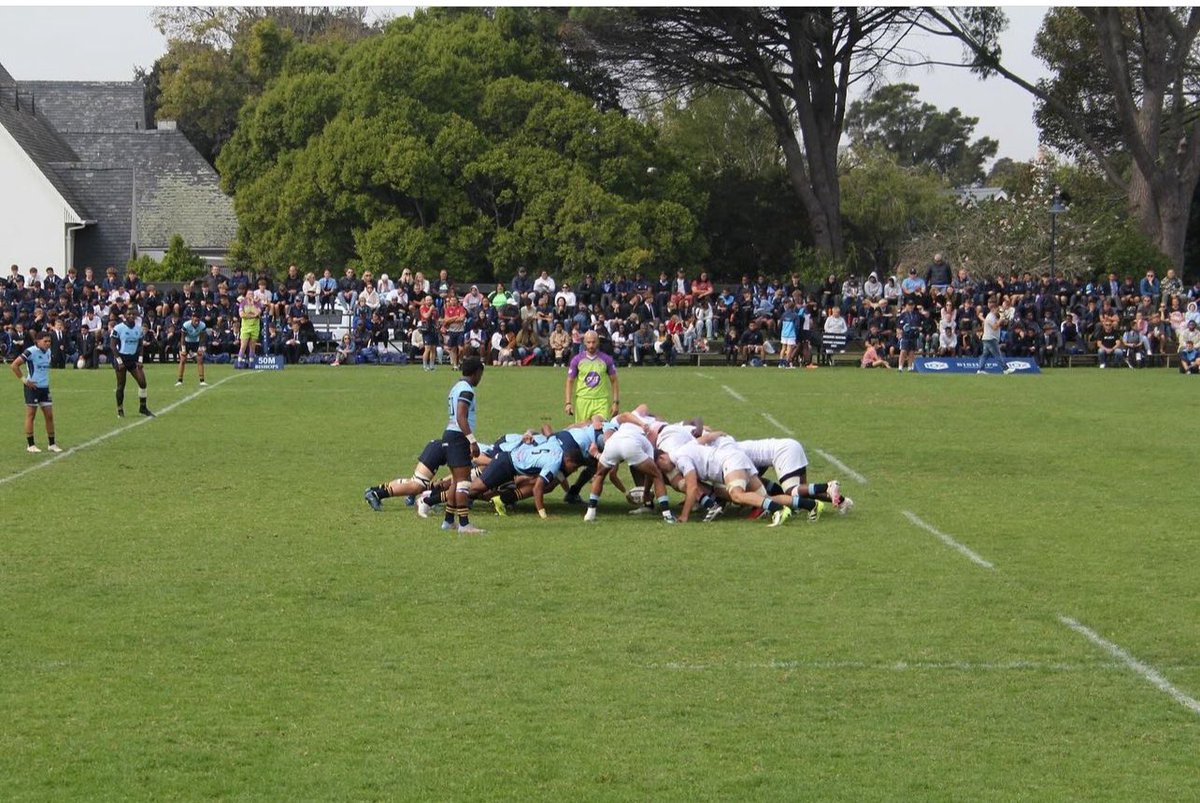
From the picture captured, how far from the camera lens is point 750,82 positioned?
2050 inches

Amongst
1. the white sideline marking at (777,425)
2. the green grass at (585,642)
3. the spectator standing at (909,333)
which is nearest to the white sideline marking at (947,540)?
A: the green grass at (585,642)

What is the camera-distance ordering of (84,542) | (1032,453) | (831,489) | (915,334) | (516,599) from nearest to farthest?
1. (516,599)
2. (84,542)
3. (831,489)
4. (1032,453)
5. (915,334)

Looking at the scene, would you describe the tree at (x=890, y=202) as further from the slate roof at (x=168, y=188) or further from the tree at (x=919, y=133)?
the tree at (x=919, y=133)

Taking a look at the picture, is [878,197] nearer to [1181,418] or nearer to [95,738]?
[1181,418]

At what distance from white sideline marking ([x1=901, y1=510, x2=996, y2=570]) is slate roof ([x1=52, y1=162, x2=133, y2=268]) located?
160 feet

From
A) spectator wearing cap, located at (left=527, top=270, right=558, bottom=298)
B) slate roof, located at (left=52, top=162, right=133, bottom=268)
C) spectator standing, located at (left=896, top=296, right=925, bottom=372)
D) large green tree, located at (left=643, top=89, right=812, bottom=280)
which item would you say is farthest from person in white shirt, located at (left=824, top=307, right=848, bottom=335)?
slate roof, located at (left=52, top=162, right=133, bottom=268)

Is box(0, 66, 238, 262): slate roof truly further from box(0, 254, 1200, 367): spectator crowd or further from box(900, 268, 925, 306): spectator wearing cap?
box(900, 268, 925, 306): spectator wearing cap

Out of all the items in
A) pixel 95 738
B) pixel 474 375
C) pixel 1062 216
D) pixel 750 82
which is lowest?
pixel 95 738

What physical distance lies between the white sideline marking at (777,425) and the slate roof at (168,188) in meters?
42.8

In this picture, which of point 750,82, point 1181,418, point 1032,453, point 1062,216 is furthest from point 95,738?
point 1062,216

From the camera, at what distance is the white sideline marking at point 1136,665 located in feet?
27.4

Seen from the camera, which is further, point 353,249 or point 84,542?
point 353,249

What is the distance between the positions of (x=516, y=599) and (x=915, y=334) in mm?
30207

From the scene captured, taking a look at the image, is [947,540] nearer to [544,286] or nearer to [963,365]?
[963,365]
